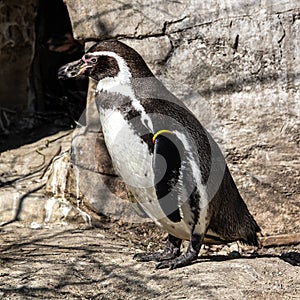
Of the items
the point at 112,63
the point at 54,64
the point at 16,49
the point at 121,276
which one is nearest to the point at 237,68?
the point at 112,63

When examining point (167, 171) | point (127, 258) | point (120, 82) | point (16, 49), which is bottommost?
point (127, 258)

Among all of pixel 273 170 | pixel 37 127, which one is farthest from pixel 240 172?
pixel 37 127

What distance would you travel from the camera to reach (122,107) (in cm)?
262

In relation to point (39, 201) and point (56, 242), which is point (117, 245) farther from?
point (39, 201)

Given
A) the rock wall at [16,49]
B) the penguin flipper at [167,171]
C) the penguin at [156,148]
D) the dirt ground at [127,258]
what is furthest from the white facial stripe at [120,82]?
the rock wall at [16,49]

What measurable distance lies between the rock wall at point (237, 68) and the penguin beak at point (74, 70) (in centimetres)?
62

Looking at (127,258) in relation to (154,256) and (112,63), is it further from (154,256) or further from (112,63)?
(112,63)

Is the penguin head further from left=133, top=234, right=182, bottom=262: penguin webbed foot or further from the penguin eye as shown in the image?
left=133, top=234, right=182, bottom=262: penguin webbed foot

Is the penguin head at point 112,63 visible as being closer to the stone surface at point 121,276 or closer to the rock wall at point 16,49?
the stone surface at point 121,276

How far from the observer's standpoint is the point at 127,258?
2930mm

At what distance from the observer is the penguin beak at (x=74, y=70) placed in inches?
108

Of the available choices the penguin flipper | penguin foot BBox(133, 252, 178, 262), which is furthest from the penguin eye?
penguin foot BBox(133, 252, 178, 262)

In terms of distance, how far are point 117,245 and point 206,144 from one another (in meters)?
0.71

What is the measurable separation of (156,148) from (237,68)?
953 millimetres
